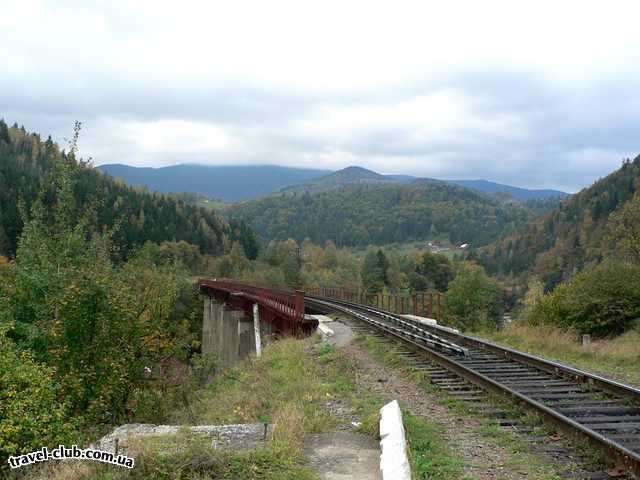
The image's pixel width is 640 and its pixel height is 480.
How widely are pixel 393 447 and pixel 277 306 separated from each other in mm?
22791

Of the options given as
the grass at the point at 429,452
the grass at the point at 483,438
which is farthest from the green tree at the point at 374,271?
the grass at the point at 429,452

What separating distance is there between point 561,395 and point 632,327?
48.6ft

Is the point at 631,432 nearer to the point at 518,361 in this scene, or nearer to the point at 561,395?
the point at 561,395

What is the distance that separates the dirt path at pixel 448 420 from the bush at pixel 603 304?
40.2 feet

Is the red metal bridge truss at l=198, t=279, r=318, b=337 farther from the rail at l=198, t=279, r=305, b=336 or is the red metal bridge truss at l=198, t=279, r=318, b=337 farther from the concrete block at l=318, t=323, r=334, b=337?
the concrete block at l=318, t=323, r=334, b=337

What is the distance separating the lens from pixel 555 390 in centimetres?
980

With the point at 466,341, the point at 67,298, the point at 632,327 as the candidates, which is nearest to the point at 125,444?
the point at 67,298

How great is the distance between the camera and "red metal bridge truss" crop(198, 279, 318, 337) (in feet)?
78.2

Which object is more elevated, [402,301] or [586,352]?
[586,352]

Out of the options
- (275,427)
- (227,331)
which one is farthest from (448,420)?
(227,331)

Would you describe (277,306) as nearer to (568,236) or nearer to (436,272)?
(436,272)

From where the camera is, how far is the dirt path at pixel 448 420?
6.34 m

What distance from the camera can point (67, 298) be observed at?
36.0 ft

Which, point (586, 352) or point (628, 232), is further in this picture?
point (628, 232)
